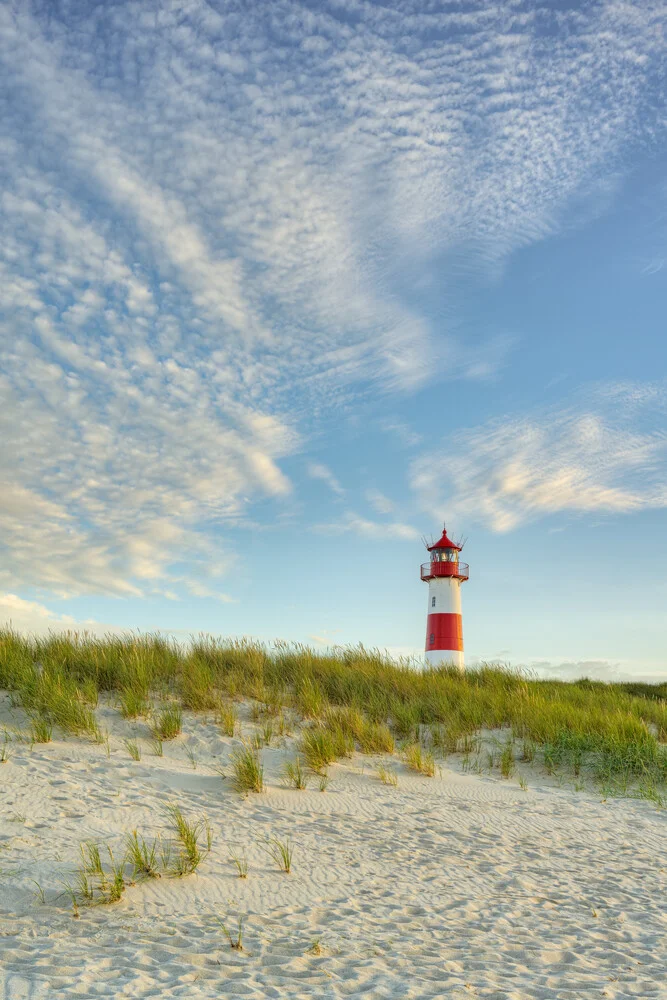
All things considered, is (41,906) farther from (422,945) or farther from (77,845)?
(422,945)

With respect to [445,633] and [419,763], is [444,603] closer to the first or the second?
[445,633]

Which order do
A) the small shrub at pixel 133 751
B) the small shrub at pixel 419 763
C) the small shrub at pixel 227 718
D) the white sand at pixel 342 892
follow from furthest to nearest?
the small shrub at pixel 227 718 → the small shrub at pixel 419 763 → the small shrub at pixel 133 751 → the white sand at pixel 342 892

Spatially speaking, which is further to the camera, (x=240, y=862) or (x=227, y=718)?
(x=227, y=718)

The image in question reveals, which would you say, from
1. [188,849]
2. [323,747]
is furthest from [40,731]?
[188,849]

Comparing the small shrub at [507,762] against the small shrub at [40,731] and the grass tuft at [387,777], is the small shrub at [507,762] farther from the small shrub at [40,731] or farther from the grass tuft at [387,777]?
the small shrub at [40,731]

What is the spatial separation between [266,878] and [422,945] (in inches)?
52.2

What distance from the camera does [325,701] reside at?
9.88 m

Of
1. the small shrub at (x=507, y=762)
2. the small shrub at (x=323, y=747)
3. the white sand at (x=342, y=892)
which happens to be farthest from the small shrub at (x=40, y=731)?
the small shrub at (x=507, y=762)

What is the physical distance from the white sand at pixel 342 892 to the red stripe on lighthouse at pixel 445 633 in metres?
15.0

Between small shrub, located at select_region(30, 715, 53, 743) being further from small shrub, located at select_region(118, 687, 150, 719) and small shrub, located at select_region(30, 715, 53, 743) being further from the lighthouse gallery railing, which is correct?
the lighthouse gallery railing

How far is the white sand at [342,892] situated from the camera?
Result: 12.2 ft

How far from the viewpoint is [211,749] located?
8133mm

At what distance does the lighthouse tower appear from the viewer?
22.7 m

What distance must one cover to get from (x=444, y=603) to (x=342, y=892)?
60.8 feet
